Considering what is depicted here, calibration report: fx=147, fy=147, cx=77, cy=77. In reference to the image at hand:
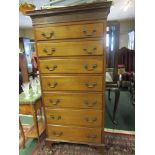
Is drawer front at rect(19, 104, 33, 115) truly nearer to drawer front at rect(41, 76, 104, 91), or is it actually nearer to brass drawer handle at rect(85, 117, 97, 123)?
drawer front at rect(41, 76, 104, 91)

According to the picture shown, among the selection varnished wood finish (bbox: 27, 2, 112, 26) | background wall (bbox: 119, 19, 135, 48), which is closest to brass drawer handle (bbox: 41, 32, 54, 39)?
varnished wood finish (bbox: 27, 2, 112, 26)

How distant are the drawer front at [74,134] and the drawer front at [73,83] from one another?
0.46m

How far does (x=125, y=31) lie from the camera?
5699mm

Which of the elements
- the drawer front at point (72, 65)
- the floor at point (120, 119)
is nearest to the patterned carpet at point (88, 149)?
the floor at point (120, 119)

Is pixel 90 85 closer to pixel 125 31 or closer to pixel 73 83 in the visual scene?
pixel 73 83

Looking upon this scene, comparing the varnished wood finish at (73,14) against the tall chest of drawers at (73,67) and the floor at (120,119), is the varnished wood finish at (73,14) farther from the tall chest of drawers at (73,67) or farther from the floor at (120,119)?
the floor at (120,119)

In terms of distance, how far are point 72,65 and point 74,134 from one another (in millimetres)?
776

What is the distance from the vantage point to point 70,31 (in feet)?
4.47

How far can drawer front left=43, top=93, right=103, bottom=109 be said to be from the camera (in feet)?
4.83

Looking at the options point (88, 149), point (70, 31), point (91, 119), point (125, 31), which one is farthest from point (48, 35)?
point (125, 31)

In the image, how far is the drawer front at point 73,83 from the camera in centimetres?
142

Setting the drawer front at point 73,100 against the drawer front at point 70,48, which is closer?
the drawer front at point 70,48

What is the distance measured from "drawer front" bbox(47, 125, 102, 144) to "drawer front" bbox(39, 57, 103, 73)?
2.10 feet
